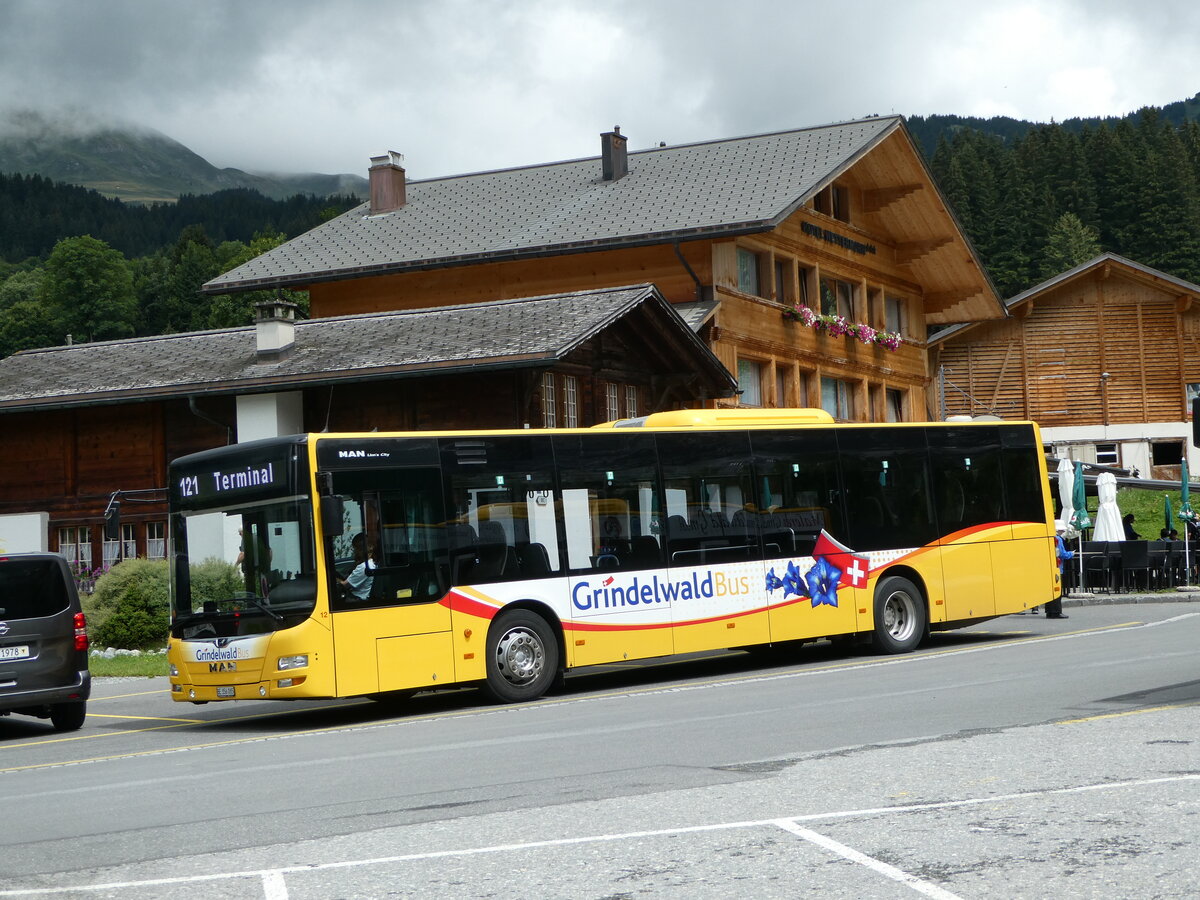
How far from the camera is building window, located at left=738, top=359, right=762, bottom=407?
115 ft

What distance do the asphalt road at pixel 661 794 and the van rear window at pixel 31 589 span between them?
1314mm

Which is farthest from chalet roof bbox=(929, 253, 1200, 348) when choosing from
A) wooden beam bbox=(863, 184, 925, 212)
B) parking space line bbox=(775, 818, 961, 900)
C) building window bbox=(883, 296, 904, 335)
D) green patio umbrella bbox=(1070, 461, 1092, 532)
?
parking space line bbox=(775, 818, 961, 900)

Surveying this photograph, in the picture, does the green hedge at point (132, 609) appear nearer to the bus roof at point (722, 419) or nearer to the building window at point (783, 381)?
the bus roof at point (722, 419)

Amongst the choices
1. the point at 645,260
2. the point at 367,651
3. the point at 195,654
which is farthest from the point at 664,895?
the point at 645,260

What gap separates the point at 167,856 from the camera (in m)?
7.67

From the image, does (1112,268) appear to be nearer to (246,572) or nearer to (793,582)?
(793,582)

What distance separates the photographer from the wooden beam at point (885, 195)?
4025cm

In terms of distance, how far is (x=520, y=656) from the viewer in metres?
15.5

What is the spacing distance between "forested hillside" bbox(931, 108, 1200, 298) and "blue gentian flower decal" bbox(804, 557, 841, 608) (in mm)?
70059

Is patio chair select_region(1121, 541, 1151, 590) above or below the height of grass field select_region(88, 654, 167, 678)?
above

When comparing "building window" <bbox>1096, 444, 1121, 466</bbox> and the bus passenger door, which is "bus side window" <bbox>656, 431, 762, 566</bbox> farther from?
"building window" <bbox>1096, 444, 1121, 466</bbox>

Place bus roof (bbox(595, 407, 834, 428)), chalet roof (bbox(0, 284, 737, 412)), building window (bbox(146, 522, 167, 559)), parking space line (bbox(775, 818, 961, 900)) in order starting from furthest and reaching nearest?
building window (bbox(146, 522, 167, 559)) < chalet roof (bbox(0, 284, 737, 412)) < bus roof (bbox(595, 407, 834, 428)) < parking space line (bbox(775, 818, 961, 900))

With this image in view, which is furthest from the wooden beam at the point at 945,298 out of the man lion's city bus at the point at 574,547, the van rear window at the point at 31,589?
the van rear window at the point at 31,589

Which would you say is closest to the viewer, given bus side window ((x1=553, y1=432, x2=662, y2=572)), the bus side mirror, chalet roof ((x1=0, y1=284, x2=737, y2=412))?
the bus side mirror
